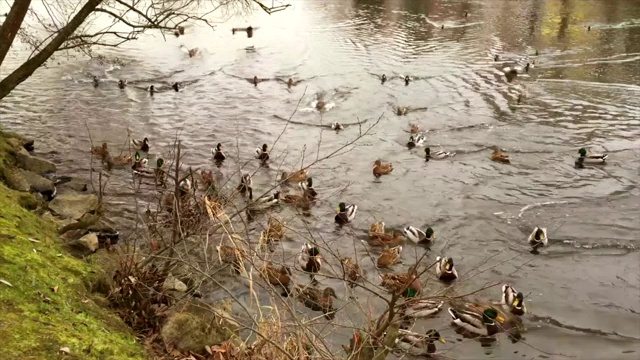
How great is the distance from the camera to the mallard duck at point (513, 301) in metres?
8.32

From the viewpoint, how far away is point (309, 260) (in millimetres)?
9102

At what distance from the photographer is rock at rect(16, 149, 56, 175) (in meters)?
11.4

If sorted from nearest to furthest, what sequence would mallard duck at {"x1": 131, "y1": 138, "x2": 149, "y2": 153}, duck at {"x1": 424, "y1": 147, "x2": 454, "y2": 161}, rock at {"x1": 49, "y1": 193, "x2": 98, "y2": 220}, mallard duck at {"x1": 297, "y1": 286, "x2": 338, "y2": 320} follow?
mallard duck at {"x1": 297, "y1": 286, "x2": 338, "y2": 320}, rock at {"x1": 49, "y1": 193, "x2": 98, "y2": 220}, mallard duck at {"x1": 131, "y1": 138, "x2": 149, "y2": 153}, duck at {"x1": 424, "y1": 147, "x2": 454, "y2": 161}

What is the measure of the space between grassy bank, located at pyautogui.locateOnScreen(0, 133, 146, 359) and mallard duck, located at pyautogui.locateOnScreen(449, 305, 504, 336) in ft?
16.7

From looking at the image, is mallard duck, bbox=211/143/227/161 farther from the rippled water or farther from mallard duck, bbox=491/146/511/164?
mallard duck, bbox=491/146/511/164

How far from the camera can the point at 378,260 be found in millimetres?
9719

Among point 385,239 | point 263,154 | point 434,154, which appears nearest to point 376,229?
point 385,239

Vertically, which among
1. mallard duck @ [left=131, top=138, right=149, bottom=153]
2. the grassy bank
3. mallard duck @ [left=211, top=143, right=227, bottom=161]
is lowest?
mallard duck @ [left=211, top=143, right=227, bottom=161]

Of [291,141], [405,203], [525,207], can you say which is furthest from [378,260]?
[291,141]

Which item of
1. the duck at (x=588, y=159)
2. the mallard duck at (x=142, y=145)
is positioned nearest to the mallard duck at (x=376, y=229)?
the duck at (x=588, y=159)

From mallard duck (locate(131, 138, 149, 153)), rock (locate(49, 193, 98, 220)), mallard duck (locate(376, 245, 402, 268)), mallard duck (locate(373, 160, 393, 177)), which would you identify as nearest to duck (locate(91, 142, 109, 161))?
mallard duck (locate(131, 138, 149, 153))

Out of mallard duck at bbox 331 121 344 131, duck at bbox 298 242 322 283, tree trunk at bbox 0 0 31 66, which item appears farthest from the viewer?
mallard duck at bbox 331 121 344 131

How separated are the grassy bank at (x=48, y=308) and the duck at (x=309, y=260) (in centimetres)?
392

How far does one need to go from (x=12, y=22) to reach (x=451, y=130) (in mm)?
12955
